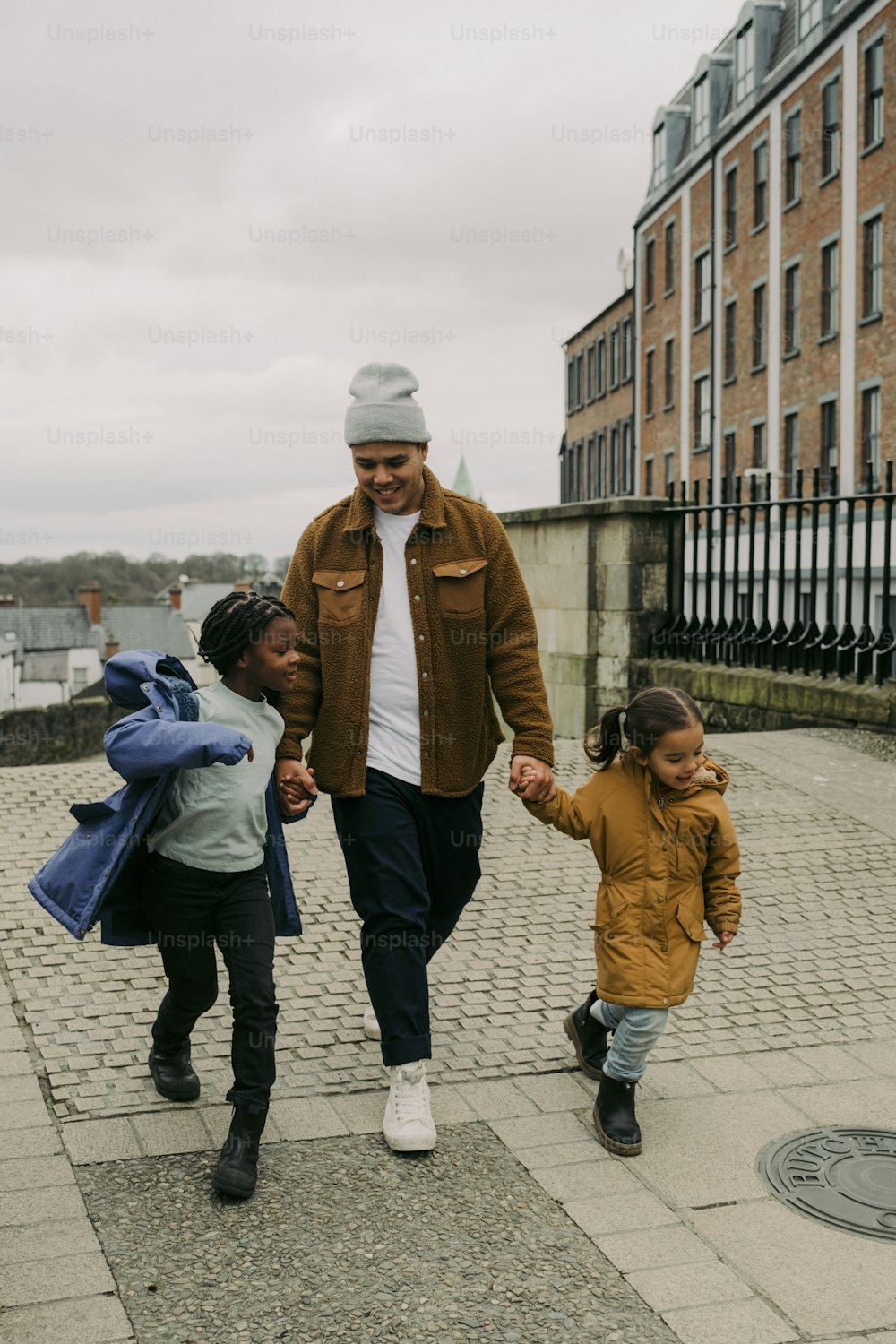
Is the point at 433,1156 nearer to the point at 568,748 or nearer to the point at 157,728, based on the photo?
the point at 157,728

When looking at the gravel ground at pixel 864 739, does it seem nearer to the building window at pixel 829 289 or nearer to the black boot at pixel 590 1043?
the black boot at pixel 590 1043

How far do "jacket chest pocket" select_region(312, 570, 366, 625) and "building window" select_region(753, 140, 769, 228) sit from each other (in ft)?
114

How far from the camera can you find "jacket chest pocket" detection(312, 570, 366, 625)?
4031mm

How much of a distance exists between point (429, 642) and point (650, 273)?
44274 millimetres

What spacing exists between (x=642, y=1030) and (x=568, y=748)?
5741 mm

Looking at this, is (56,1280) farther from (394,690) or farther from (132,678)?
(394,690)

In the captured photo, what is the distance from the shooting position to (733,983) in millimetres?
5195

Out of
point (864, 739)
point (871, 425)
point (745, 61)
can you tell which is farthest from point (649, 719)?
point (745, 61)

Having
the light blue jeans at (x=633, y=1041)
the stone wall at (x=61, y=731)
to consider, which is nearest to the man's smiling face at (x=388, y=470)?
the light blue jeans at (x=633, y=1041)

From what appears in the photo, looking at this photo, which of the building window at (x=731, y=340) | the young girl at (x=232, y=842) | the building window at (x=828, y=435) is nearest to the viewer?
the young girl at (x=232, y=842)

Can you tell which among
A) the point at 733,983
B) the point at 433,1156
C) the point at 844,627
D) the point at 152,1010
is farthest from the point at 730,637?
the point at 433,1156

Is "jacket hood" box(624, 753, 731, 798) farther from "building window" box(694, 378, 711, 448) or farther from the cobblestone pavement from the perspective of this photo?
"building window" box(694, 378, 711, 448)

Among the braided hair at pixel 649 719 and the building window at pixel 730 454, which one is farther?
the building window at pixel 730 454

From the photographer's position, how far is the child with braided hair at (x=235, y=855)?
356cm
